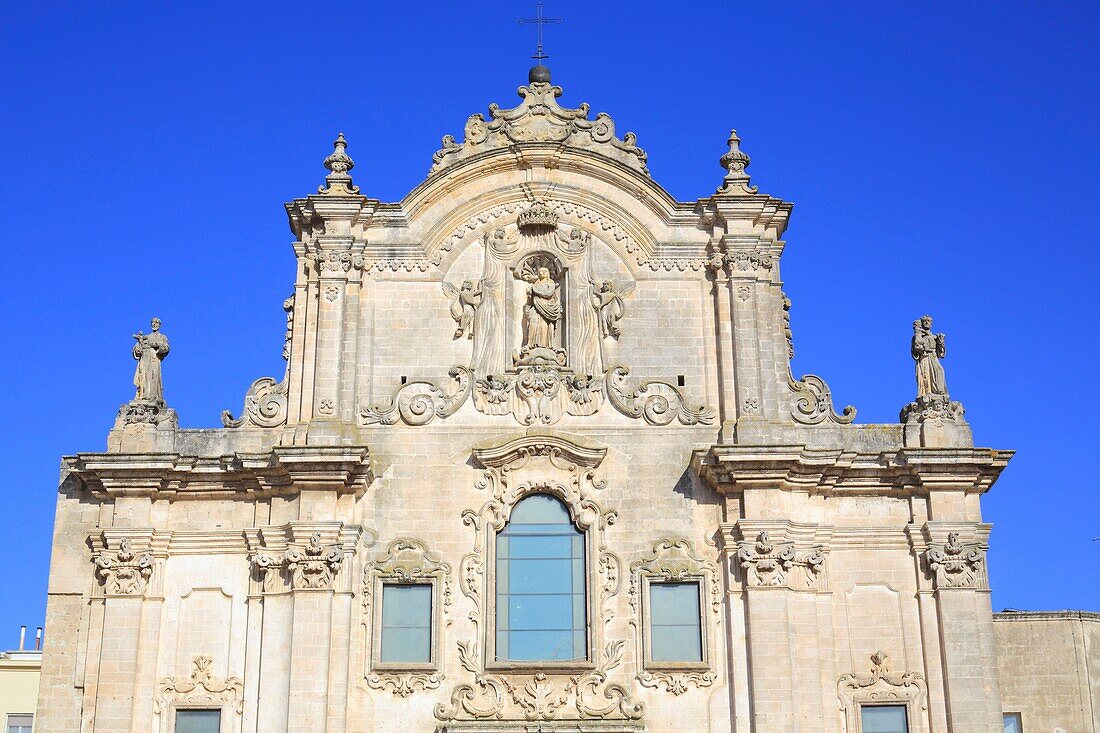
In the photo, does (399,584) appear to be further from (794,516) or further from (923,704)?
(923,704)

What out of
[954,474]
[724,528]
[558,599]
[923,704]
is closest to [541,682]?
[558,599]

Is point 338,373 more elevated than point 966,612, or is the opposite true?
point 338,373

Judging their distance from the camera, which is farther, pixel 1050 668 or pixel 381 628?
pixel 1050 668

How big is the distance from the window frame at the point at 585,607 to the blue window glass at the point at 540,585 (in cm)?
6

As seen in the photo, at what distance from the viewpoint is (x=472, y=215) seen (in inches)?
920

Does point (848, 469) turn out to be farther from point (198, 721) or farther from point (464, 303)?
point (198, 721)

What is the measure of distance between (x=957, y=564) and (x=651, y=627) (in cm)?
429

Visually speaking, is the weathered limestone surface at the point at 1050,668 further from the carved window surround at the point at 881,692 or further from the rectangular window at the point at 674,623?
the rectangular window at the point at 674,623

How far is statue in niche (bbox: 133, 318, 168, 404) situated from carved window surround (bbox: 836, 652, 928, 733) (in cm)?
1047

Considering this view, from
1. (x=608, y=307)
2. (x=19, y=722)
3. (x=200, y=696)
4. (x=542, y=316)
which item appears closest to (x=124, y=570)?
(x=200, y=696)

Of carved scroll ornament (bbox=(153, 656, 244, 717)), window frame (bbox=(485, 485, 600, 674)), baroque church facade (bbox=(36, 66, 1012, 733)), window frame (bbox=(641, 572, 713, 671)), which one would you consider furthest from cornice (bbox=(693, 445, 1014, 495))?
carved scroll ornament (bbox=(153, 656, 244, 717))

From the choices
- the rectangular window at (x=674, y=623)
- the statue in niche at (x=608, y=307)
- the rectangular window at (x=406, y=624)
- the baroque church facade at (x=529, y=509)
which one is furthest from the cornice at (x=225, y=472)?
the rectangular window at (x=674, y=623)

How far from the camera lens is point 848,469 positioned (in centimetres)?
2159

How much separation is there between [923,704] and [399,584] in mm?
7247
